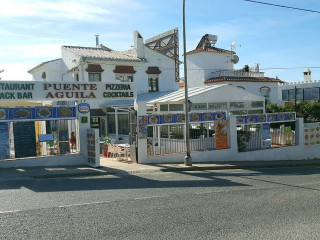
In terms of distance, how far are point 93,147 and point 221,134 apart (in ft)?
22.2

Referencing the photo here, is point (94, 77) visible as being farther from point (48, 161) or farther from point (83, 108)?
point (48, 161)

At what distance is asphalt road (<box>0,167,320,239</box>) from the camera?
617cm

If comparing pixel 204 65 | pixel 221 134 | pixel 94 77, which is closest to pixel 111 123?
pixel 94 77

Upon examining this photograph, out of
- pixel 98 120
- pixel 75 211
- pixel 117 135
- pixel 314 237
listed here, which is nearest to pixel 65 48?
pixel 98 120

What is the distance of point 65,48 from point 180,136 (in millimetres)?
15290

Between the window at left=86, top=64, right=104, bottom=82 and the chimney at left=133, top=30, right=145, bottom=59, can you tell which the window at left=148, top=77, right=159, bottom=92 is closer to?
the chimney at left=133, top=30, right=145, bottom=59

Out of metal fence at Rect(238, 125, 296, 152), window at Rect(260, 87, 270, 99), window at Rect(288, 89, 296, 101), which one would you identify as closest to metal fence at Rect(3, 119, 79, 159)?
metal fence at Rect(238, 125, 296, 152)

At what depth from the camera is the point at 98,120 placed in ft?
90.0

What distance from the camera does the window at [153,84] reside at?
2867cm

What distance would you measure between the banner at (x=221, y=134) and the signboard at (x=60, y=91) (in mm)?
4620

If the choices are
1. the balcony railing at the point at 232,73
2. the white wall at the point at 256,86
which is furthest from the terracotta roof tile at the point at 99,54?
the balcony railing at the point at 232,73

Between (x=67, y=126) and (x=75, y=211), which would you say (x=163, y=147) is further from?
(x=75, y=211)

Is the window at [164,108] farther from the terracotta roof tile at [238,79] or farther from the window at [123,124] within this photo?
the terracotta roof tile at [238,79]

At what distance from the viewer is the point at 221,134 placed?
1806 centimetres
